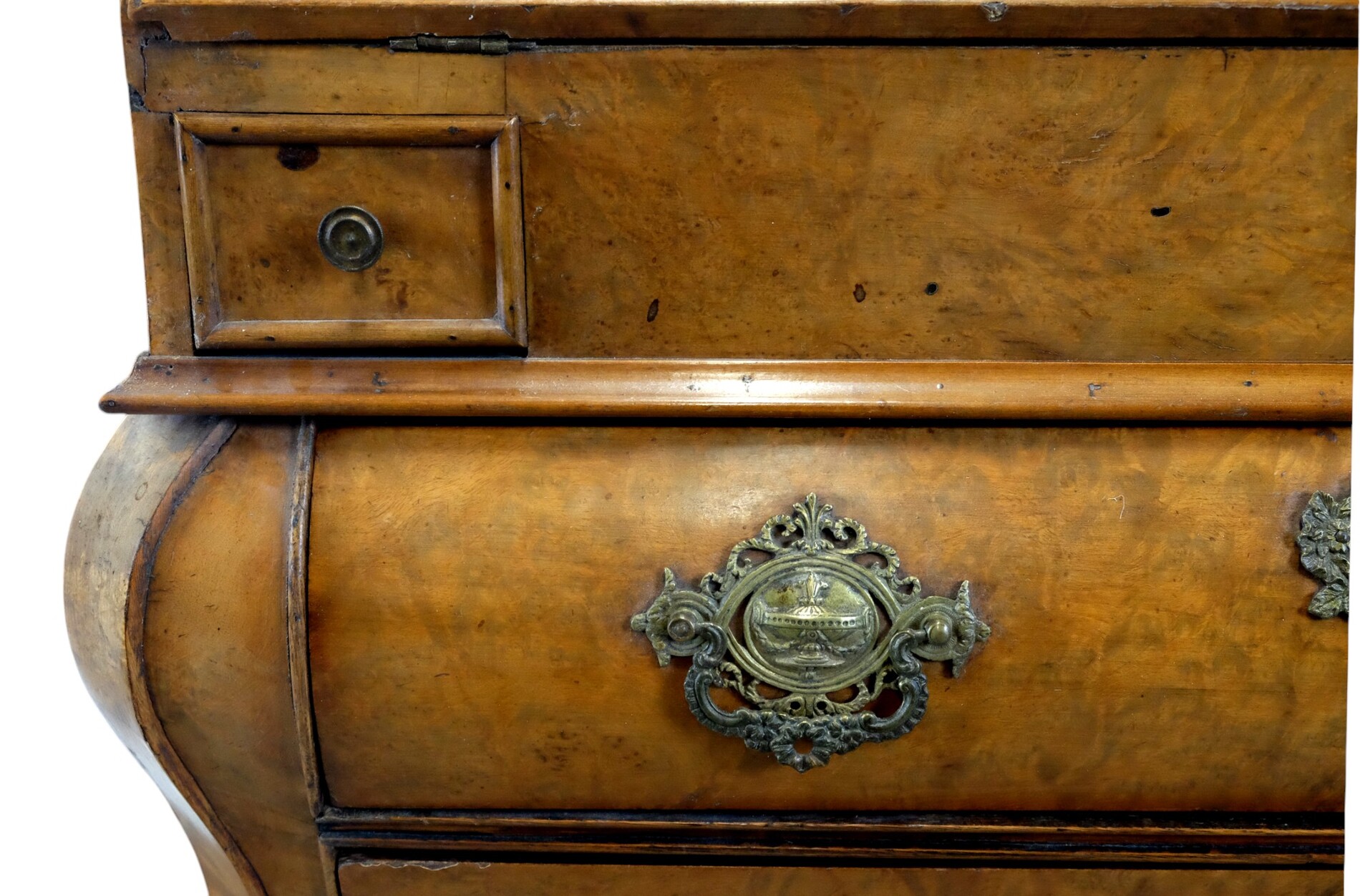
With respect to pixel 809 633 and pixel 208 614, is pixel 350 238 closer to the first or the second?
pixel 208 614

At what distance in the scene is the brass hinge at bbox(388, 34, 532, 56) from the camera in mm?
908

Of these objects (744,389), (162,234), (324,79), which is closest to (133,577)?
(162,234)

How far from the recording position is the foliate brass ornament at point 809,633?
93 centimetres

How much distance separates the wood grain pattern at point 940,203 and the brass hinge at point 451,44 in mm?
18

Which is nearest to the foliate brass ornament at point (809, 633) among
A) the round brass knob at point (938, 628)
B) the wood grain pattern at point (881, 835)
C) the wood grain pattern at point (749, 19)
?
the round brass knob at point (938, 628)

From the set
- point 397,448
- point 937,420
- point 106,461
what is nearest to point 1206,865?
point 937,420

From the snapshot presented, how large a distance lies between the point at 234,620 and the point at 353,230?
359 mm

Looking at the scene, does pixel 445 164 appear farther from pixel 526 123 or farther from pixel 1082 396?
pixel 1082 396

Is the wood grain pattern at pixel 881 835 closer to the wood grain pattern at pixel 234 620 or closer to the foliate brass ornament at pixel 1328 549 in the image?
the wood grain pattern at pixel 234 620

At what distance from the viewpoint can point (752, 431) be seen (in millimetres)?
980

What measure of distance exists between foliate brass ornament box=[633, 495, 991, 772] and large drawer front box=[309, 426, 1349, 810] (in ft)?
0.08

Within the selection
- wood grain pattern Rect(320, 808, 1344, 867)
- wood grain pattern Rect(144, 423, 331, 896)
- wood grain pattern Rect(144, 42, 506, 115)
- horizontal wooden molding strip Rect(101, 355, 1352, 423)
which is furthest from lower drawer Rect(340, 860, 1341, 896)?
wood grain pattern Rect(144, 42, 506, 115)

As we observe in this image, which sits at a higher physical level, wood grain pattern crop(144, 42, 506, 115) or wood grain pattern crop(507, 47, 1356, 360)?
wood grain pattern crop(144, 42, 506, 115)

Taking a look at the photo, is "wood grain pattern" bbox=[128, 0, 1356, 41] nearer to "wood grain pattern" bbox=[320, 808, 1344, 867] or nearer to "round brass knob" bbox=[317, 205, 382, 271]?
"round brass knob" bbox=[317, 205, 382, 271]
